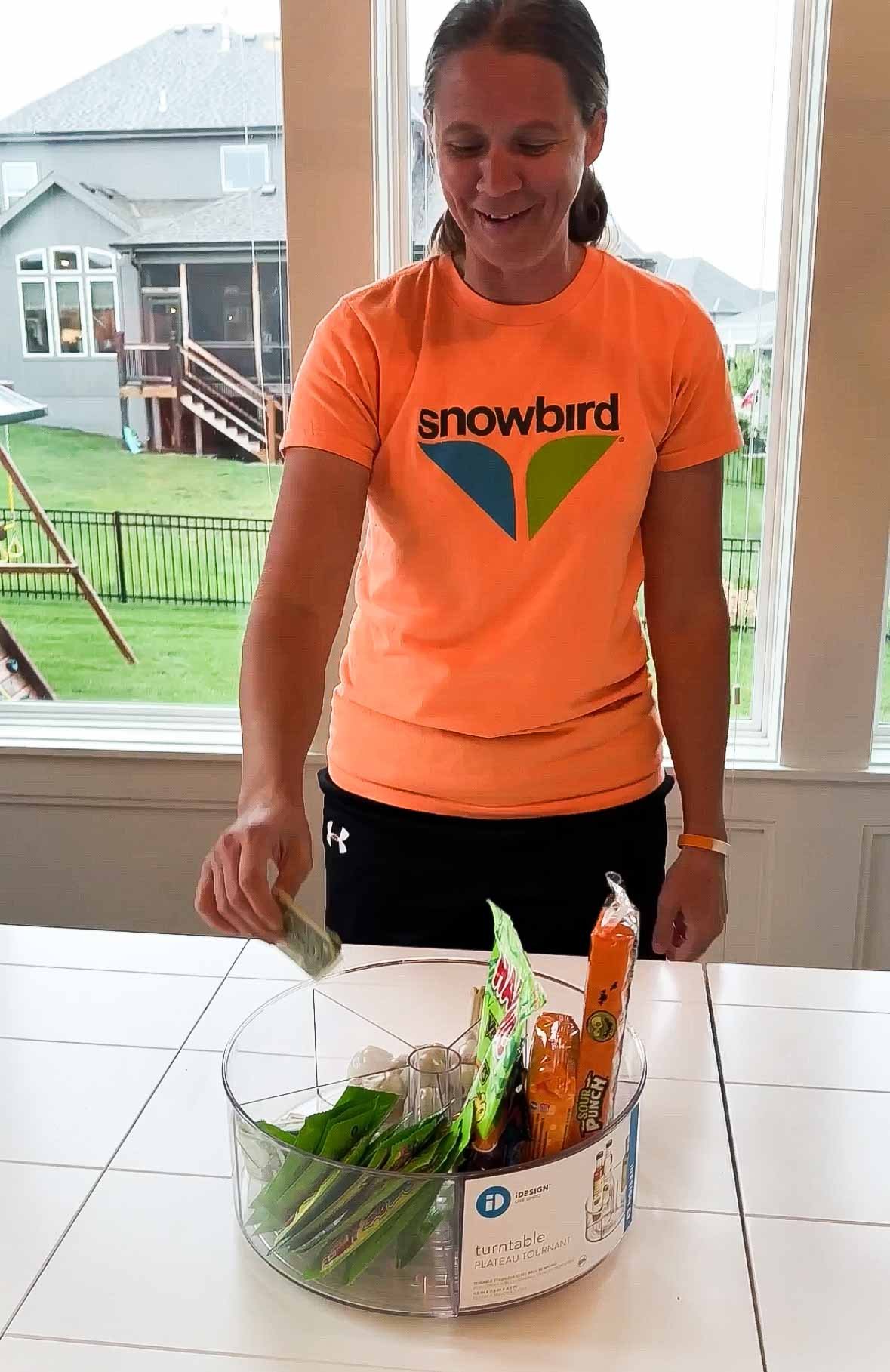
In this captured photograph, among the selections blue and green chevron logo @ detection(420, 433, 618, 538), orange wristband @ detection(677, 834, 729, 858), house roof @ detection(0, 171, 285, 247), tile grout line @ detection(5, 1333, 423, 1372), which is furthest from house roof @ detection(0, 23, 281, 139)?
tile grout line @ detection(5, 1333, 423, 1372)

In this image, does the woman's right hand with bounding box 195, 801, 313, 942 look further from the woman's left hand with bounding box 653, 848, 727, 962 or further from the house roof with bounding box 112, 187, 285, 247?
the house roof with bounding box 112, 187, 285, 247

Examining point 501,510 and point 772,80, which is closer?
point 501,510

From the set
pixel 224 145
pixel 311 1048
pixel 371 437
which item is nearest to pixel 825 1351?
pixel 311 1048

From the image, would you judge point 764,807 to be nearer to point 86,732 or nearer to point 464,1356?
point 86,732

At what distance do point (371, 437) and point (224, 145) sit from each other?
129 cm

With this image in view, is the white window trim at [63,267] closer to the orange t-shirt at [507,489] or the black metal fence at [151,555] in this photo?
the black metal fence at [151,555]

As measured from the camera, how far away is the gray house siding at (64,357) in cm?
226

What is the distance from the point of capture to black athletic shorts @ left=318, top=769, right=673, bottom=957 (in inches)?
48.8

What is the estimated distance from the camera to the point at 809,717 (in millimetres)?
2123

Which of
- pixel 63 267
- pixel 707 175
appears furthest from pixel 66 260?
pixel 707 175

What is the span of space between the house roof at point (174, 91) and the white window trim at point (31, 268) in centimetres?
21

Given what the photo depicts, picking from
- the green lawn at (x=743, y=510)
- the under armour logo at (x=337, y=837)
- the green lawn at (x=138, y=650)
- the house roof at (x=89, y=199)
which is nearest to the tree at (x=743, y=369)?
the green lawn at (x=743, y=510)

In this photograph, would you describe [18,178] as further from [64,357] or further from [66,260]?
[64,357]

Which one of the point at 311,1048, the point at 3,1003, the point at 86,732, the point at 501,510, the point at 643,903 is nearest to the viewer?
the point at 311,1048
